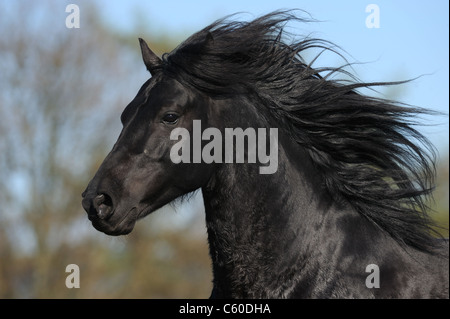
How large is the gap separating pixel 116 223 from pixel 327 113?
5.22 feet

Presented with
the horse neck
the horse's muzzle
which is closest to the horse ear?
the horse neck

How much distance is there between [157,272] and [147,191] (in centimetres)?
1892

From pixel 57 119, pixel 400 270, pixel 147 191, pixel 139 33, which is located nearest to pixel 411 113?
pixel 400 270

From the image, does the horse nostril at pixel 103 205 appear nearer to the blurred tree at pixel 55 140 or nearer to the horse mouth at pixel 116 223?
the horse mouth at pixel 116 223

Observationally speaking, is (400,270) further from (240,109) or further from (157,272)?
(157,272)

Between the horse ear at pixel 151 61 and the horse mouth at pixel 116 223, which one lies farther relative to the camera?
the horse ear at pixel 151 61

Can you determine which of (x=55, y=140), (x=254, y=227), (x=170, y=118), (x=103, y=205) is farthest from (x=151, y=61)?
(x=55, y=140)

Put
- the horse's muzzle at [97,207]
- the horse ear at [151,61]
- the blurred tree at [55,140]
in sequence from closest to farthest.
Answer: the horse's muzzle at [97,207]
the horse ear at [151,61]
the blurred tree at [55,140]

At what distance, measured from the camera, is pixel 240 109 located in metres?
4.27

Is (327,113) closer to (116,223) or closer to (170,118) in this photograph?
(170,118)

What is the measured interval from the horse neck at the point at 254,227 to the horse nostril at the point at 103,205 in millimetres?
602

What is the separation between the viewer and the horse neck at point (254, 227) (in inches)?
158

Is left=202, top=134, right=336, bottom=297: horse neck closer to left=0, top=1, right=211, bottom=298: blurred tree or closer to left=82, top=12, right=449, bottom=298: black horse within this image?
left=82, top=12, right=449, bottom=298: black horse

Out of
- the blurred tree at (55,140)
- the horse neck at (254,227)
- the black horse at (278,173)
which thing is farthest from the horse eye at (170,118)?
the blurred tree at (55,140)
